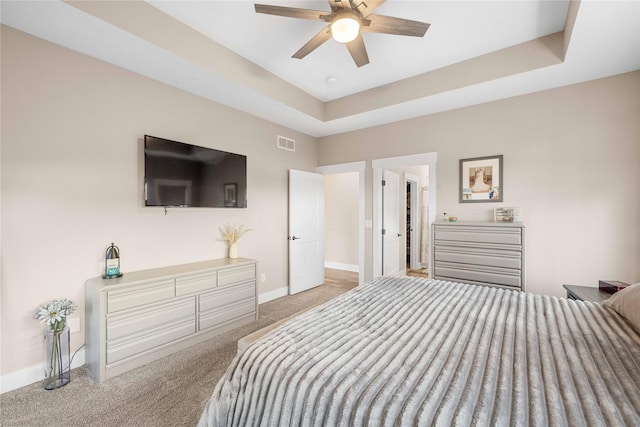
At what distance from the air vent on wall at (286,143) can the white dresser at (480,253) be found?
246 cm

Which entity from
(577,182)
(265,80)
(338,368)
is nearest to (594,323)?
(338,368)

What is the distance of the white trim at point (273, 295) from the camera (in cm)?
392

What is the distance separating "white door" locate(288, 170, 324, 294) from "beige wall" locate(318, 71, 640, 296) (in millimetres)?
2132

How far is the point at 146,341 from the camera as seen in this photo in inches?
93.3

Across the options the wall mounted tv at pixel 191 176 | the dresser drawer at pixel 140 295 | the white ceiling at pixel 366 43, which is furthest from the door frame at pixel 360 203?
the dresser drawer at pixel 140 295

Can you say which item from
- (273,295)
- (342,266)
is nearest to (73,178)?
(273,295)

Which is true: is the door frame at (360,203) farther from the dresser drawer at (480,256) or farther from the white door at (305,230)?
the dresser drawer at (480,256)

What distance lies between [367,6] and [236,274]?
2.74 m

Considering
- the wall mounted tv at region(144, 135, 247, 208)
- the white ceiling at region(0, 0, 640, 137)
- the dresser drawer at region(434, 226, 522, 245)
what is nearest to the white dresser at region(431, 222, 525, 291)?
the dresser drawer at region(434, 226, 522, 245)

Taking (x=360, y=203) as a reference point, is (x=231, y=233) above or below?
below

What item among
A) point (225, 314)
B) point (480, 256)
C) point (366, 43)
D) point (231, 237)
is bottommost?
point (225, 314)

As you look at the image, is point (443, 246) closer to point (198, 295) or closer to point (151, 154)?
point (198, 295)

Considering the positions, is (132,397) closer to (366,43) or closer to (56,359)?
(56,359)

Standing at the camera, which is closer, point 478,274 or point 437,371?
point 437,371
